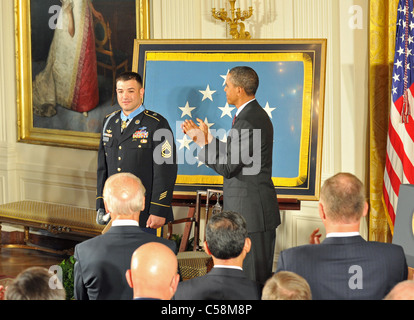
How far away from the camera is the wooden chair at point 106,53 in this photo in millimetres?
6703

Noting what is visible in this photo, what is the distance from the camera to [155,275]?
6.92ft

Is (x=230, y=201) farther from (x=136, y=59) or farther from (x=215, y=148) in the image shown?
(x=136, y=59)

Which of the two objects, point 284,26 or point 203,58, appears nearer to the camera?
point 203,58

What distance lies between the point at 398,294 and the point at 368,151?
11.7 ft

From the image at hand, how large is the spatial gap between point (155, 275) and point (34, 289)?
365 mm

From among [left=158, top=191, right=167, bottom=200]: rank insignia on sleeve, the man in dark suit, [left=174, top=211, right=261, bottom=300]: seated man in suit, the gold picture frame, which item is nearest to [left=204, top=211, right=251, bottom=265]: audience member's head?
[left=174, top=211, right=261, bottom=300]: seated man in suit

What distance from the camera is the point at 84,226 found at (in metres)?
6.41

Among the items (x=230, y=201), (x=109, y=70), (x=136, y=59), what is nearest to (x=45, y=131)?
(x=109, y=70)

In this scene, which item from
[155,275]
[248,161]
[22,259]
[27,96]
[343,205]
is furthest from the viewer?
[27,96]

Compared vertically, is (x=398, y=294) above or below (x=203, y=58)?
below

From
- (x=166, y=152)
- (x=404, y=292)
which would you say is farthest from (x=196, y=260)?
(x=404, y=292)

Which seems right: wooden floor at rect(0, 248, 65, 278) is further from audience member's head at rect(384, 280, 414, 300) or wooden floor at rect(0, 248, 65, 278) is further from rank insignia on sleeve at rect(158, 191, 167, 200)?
audience member's head at rect(384, 280, 414, 300)

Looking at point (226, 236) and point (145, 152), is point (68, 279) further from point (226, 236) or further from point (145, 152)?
point (226, 236)

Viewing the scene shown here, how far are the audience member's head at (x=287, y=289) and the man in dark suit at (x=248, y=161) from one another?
1.87m
